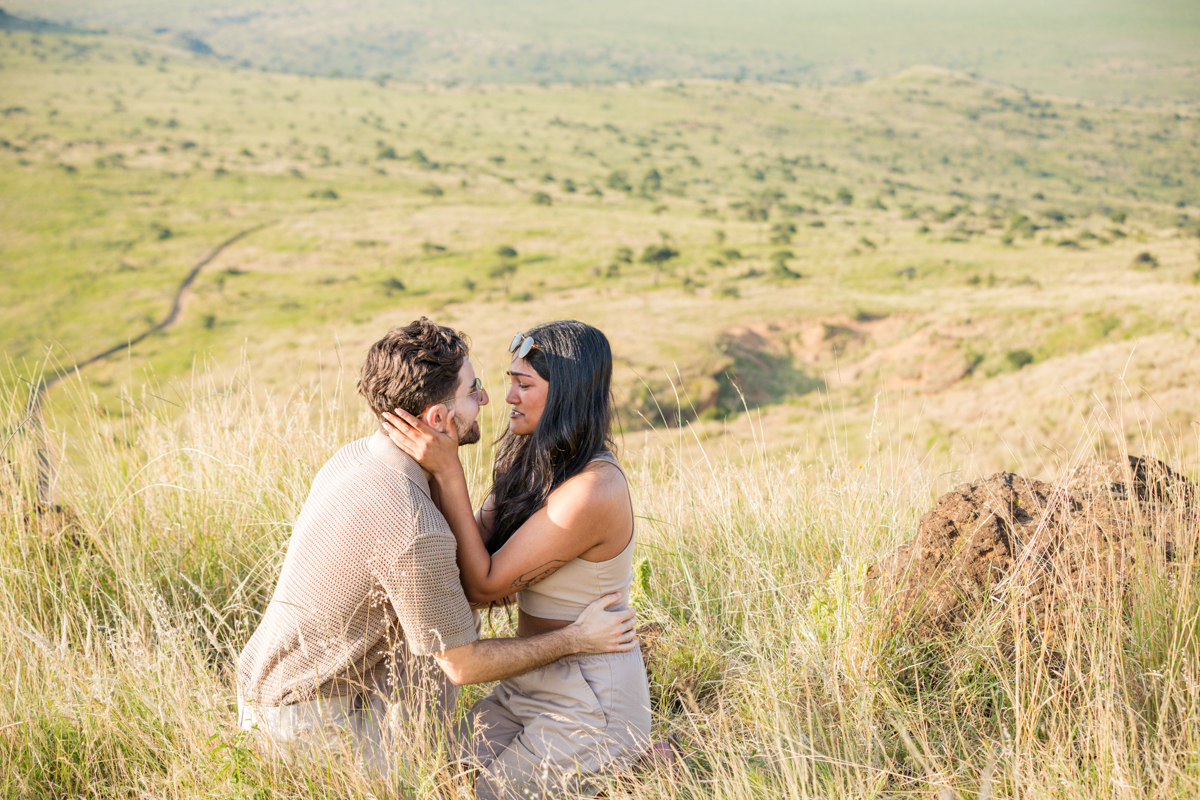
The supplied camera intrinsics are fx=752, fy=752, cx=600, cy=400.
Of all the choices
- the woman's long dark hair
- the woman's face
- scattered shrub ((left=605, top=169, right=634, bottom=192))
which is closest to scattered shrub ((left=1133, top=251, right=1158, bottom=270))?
scattered shrub ((left=605, top=169, right=634, bottom=192))

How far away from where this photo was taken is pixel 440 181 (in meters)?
73.6

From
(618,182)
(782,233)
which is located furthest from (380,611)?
(618,182)

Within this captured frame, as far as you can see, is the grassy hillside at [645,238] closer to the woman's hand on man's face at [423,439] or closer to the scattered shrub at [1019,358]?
the scattered shrub at [1019,358]

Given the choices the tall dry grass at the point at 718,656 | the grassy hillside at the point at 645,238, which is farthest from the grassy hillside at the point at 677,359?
the grassy hillside at the point at 645,238

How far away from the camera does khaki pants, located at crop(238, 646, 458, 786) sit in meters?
2.37

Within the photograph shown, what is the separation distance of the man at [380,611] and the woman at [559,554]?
0.38 ft

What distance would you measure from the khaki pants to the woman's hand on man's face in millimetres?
657

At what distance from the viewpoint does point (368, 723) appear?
2564 mm

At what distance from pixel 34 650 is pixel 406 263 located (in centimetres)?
5293

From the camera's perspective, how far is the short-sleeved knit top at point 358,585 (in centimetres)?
227

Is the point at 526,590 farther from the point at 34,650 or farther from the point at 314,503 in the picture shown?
the point at 34,650

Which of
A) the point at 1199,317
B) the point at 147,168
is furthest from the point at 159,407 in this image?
the point at 147,168

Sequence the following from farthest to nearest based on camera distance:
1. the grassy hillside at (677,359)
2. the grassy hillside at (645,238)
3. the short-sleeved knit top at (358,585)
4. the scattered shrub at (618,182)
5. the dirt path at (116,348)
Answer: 1. the scattered shrub at (618,182)
2. the grassy hillside at (645,238)
3. the dirt path at (116,348)
4. the grassy hillside at (677,359)
5. the short-sleeved knit top at (358,585)

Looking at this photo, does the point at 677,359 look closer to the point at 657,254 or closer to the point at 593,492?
the point at 657,254
